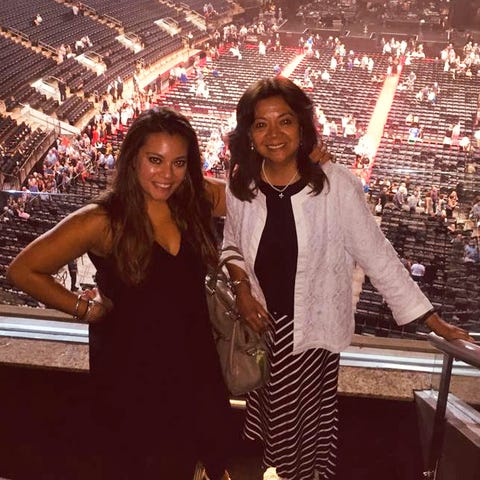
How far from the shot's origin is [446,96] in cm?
1524

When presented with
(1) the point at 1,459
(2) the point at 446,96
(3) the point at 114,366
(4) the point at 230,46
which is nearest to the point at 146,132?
(3) the point at 114,366

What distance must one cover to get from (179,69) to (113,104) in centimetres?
240

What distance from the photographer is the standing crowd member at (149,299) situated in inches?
40.1

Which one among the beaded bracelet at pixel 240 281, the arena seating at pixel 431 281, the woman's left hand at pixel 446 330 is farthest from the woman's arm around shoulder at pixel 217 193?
the arena seating at pixel 431 281

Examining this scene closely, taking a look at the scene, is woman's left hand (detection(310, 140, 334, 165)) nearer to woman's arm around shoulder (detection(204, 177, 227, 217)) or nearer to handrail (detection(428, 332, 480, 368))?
woman's arm around shoulder (detection(204, 177, 227, 217))

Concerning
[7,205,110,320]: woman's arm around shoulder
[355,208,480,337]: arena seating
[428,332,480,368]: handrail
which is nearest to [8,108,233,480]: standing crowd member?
[7,205,110,320]: woman's arm around shoulder

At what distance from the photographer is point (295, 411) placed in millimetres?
1308

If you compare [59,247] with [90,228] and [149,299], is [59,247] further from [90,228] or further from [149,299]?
[149,299]

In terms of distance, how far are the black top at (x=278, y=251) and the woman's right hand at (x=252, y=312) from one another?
0.04 meters

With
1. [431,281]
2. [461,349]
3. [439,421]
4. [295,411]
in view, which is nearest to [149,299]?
[295,411]

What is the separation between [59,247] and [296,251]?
0.49 metres

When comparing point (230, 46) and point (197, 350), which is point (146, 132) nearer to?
point (197, 350)

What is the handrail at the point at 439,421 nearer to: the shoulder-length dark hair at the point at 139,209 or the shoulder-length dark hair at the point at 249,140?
the shoulder-length dark hair at the point at 249,140

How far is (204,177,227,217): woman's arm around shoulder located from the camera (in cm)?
125
